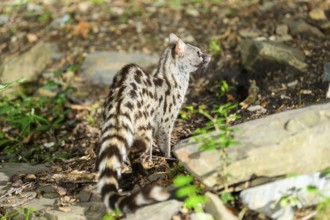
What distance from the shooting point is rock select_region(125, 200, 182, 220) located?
4.27 m

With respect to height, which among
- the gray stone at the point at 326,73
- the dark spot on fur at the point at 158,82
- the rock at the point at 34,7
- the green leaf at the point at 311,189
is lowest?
the gray stone at the point at 326,73

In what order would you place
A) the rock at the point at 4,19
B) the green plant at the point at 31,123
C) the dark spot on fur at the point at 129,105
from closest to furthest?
the dark spot on fur at the point at 129,105 < the green plant at the point at 31,123 < the rock at the point at 4,19

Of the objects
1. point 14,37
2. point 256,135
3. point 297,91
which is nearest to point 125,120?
point 256,135

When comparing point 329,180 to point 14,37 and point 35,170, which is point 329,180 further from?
point 14,37

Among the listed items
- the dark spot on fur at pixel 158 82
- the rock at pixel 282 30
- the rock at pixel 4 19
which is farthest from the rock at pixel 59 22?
the dark spot on fur at pixel 158 82

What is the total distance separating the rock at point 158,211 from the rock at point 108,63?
4.73 meters

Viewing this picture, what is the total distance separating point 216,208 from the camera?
4211 mm

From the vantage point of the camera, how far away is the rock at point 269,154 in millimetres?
4215

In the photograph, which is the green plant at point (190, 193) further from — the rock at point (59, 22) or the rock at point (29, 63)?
the rock at point (59, 22)

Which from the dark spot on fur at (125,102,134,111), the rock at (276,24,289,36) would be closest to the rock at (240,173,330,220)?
the dark spot on fur at (125,102,134,111)

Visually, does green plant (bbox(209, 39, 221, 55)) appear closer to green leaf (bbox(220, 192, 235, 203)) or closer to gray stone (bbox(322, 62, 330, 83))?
gray stone (bbox(322, 62, 330, 83))

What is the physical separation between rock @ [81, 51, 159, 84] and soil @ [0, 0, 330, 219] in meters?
0.17

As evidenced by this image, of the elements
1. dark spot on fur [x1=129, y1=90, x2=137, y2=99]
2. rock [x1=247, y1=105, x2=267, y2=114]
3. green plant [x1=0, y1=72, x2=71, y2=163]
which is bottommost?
green plant [x1=0, y1=72, x2=71, y2=163]

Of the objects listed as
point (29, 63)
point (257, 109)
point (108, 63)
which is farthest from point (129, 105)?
point (29, 63)
